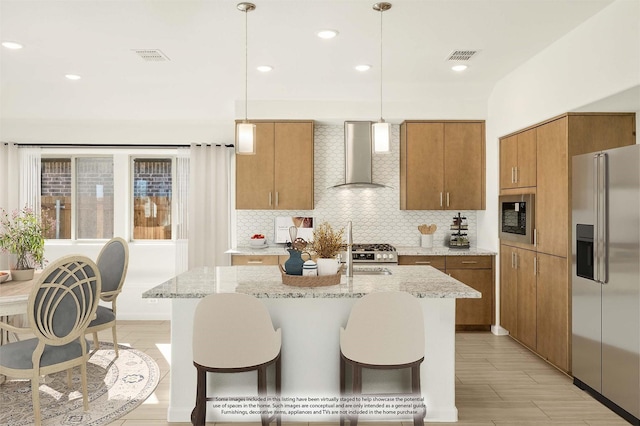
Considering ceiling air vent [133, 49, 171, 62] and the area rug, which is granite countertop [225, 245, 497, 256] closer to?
the area rug

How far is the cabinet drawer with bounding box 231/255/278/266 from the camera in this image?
5.25m

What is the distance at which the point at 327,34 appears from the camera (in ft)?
12.1

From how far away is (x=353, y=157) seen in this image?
5535 millimetres

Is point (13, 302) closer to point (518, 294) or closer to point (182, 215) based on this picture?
point (182, 215)

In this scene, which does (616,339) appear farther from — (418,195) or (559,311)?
(418,195)

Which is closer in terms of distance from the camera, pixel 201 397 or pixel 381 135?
pixel 201 397

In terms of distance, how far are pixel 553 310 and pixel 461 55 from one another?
→ 7.52ft

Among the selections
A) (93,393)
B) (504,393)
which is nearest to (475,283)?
(504,393)

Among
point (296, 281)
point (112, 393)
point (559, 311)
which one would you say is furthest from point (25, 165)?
point (559, 311)

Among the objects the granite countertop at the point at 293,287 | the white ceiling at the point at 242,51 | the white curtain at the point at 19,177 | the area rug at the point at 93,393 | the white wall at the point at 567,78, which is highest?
the white ceiling at the point at 242,51

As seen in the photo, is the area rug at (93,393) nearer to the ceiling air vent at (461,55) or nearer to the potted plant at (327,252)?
the potted plant at (327,252)

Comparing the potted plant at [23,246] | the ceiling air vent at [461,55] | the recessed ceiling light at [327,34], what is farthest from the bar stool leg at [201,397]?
the ceiling air vent at [461,55]

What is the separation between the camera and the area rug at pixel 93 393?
3.16 meters

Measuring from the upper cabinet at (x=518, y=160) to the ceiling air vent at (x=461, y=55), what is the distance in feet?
2.87
